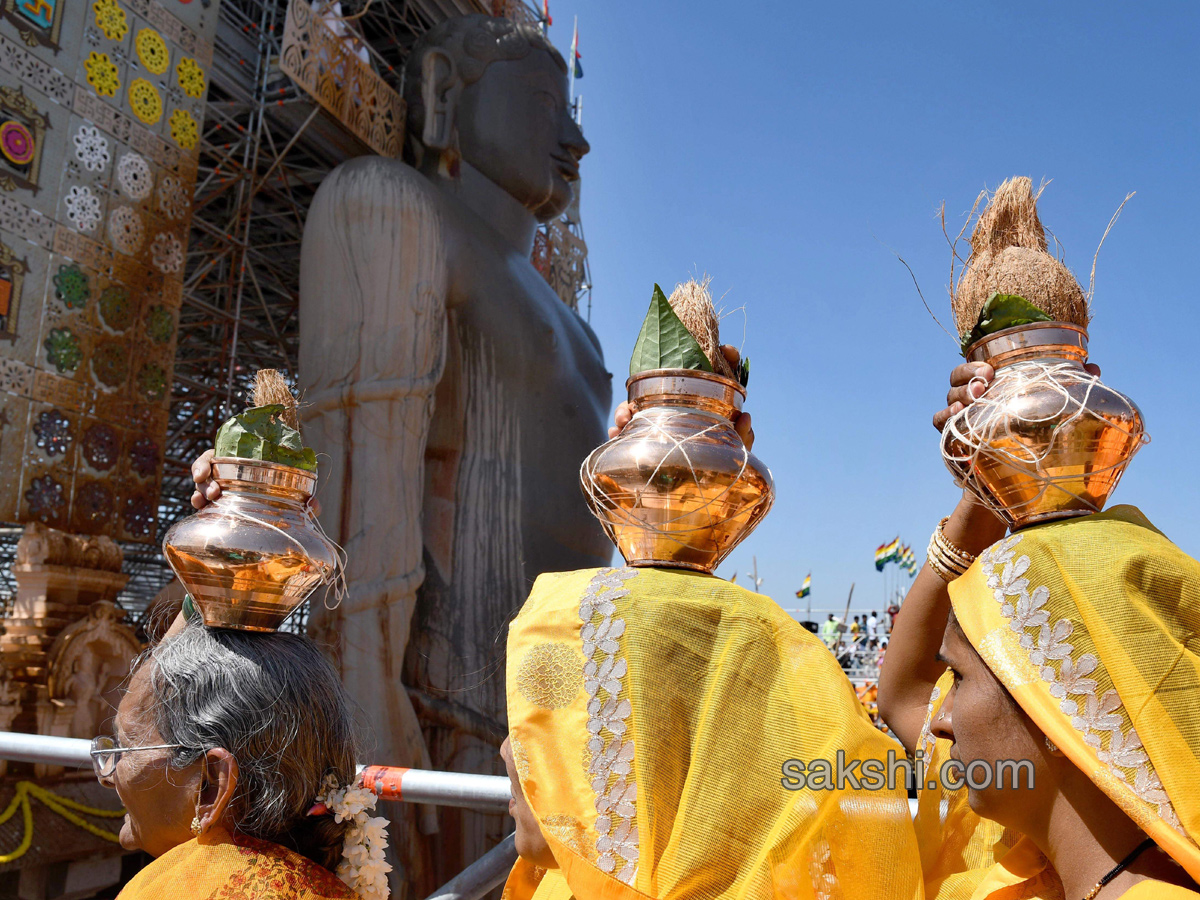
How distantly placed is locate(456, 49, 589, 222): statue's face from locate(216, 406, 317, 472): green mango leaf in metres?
3.52

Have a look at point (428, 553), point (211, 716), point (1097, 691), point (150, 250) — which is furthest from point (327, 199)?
point (1097, 691)

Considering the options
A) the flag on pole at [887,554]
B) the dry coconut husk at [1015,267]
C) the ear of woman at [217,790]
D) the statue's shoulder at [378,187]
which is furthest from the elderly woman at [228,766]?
the flag on pole at [887,554]

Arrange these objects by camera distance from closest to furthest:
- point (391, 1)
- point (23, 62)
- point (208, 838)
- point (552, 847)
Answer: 1. point (552, 847)
2. point (208, 838)
3. point (23, 62)
4. point (391, 1)

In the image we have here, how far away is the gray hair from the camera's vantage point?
1308mm

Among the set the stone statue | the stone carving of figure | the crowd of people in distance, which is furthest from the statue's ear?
the crowd of people in distance

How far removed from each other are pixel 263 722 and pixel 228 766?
0.07 meters

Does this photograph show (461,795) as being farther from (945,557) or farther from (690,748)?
(945,557)

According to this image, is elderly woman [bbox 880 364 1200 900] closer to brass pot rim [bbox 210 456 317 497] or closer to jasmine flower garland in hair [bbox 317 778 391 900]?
jasmine flower garland in hair [bbox 317 778 391 900]

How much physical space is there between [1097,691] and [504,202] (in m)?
4.28

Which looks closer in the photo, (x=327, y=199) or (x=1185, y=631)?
(x=1185, y=631)

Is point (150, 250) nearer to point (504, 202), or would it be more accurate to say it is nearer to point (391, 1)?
point (504, 202)

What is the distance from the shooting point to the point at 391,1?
600 cm

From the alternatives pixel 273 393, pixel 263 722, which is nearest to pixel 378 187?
pixel 273 393

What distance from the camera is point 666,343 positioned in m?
1.36
